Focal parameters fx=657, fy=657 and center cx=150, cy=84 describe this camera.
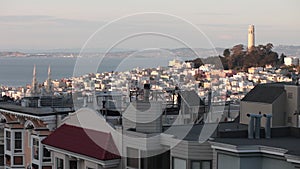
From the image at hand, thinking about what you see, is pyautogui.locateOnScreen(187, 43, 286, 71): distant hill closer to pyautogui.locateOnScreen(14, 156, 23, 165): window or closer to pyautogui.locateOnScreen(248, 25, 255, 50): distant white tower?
pyautogui.locateOnScreen(248, 25, 255, 50): distant white tower

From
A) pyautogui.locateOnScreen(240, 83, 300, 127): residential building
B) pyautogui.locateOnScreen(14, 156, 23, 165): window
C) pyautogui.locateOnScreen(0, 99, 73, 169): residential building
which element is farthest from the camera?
pyautogui.locateOnScreen(14, 156, 23, 165): window

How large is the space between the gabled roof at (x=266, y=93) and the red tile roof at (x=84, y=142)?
13.3 ft

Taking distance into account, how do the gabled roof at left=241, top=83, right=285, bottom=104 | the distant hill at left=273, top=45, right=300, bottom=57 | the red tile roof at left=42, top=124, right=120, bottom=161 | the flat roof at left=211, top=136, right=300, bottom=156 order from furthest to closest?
the distant hill at left=273, top=45, right=300, bottom=57 < the gabled roof at left=241, top=83, right=285, bottom=104 < the red tile roof at left=42, top=124, right=120, bottom=161 < the flat roof at left=211, top=136, right=300, bottom=156

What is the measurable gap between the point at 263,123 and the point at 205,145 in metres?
3.21

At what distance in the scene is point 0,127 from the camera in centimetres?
2447

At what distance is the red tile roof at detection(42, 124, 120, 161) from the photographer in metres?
16.4

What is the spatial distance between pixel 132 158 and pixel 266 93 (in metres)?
4.25

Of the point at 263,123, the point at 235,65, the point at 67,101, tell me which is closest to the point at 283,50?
the point at 235,65

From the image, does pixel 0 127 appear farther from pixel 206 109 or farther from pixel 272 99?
pixel 272 99

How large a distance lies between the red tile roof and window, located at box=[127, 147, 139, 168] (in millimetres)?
468

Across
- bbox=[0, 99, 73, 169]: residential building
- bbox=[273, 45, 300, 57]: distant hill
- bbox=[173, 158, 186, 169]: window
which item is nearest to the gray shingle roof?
bbox=[0, 99, 73, 169]: residential building

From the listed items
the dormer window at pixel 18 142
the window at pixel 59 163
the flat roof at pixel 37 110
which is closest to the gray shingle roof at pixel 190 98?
the window at pixel 59 163

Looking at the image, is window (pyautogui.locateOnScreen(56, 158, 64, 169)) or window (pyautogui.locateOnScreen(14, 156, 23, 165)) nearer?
window (pyautogui.locateOnScreen(56, 158, 64, 169))

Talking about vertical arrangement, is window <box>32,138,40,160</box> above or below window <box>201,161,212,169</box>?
below
